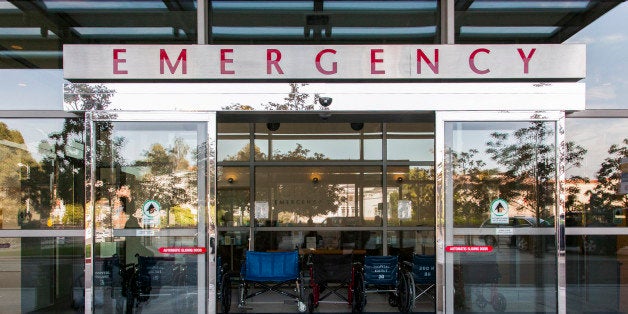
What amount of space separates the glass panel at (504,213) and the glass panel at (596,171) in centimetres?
95

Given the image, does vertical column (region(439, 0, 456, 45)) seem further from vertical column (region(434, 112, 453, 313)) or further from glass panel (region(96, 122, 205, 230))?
glass panel (region(96, 122, 205, 230))

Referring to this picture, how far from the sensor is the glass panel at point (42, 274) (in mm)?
6113

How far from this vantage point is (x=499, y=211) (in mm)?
5629

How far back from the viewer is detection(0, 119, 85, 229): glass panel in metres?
6.21

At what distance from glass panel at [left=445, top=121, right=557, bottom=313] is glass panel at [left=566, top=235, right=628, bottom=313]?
82 cm

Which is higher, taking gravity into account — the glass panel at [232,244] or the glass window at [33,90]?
the glass window at [33,90]

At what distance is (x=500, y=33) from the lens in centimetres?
598

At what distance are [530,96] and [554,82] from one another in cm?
26

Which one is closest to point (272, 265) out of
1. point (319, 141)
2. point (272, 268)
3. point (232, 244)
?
point (272, 268)

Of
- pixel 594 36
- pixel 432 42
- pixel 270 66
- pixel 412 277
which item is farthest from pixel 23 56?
pixel 594 36

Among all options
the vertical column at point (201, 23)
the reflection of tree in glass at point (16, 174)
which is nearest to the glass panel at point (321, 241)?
the reflection of tree in glass at point (16, 174)

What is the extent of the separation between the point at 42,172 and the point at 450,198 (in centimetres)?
420

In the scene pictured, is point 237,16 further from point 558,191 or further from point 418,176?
point 418,176

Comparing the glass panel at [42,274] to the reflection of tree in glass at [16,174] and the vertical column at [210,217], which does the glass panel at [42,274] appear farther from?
the vertical column at [210,217]
